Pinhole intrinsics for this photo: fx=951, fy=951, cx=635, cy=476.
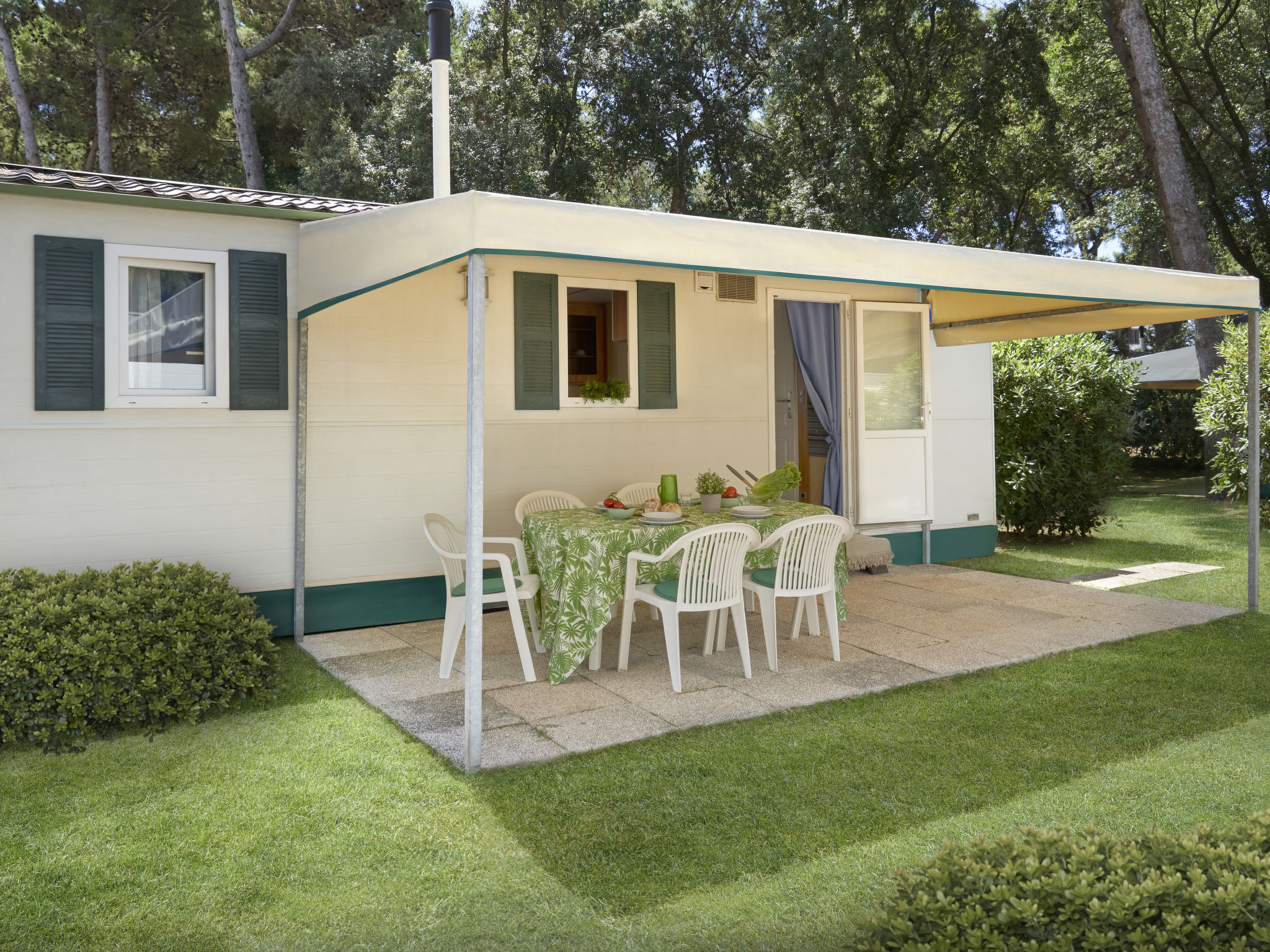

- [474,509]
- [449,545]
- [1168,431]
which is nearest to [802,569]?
[449,545]

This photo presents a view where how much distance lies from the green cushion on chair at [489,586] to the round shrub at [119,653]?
0.87 m

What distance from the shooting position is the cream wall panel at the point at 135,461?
182 inches

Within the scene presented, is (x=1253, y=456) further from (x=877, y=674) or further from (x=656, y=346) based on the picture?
(x=656, y=346)

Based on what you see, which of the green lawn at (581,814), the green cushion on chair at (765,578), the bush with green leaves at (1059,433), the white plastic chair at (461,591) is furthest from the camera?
the bush with green leaves at (1059,433)

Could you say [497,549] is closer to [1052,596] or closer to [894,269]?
[894,269]

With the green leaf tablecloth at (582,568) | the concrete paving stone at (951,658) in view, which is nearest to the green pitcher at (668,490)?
the green leaf tablecloth at (582,568)

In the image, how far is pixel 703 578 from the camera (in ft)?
14.3

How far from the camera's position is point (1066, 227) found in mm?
18328

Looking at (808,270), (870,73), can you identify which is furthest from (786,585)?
(870,73)

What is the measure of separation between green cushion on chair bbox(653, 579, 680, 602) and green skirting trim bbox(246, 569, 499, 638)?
108 cm

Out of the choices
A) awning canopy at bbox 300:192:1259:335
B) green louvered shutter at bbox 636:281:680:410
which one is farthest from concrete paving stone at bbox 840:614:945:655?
green louvered shutter at bbox 636:281:680:410

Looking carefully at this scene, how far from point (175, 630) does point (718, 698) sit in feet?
7.81

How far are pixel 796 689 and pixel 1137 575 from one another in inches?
169

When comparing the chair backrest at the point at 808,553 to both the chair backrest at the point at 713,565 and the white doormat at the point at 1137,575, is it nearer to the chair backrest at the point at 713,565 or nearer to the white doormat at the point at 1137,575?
the chair backrest at the point at 713,565
